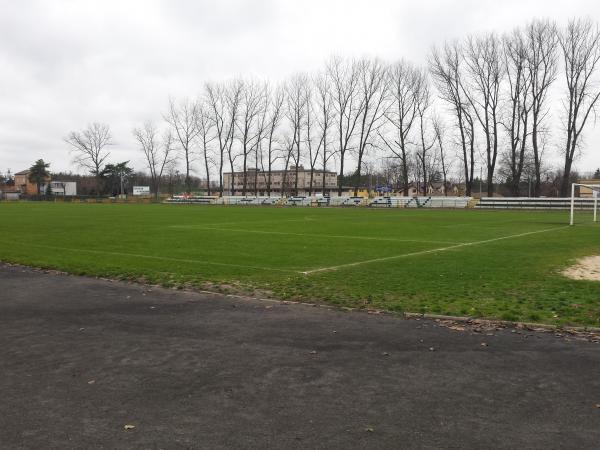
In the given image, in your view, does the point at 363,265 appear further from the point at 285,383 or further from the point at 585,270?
the point at 285,383

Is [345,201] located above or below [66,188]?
below

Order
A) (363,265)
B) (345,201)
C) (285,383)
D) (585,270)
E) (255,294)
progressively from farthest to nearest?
(345,201), (363,265), (585,270), (255,294), (285,383)

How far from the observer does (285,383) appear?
492cm

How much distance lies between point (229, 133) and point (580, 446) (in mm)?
86704

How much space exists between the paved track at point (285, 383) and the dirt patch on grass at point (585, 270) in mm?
5541

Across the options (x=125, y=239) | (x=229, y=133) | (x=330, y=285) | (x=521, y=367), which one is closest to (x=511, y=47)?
(x=229, y=133)

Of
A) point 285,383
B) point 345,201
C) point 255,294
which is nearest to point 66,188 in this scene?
point 345,201

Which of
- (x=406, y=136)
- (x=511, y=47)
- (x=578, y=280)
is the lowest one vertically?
(x=578, y=280)

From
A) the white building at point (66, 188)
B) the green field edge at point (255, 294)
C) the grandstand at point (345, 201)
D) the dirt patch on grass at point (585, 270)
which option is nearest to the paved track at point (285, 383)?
the green field edge at point (255, 294)

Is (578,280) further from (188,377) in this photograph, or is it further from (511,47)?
(511,47)

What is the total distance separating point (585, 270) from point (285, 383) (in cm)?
1009

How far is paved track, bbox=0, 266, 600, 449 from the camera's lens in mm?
3879

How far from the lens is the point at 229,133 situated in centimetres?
8725

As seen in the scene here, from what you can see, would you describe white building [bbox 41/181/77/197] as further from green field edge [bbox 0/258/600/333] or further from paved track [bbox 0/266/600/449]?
paved track [bbox 0/266/600/449]
